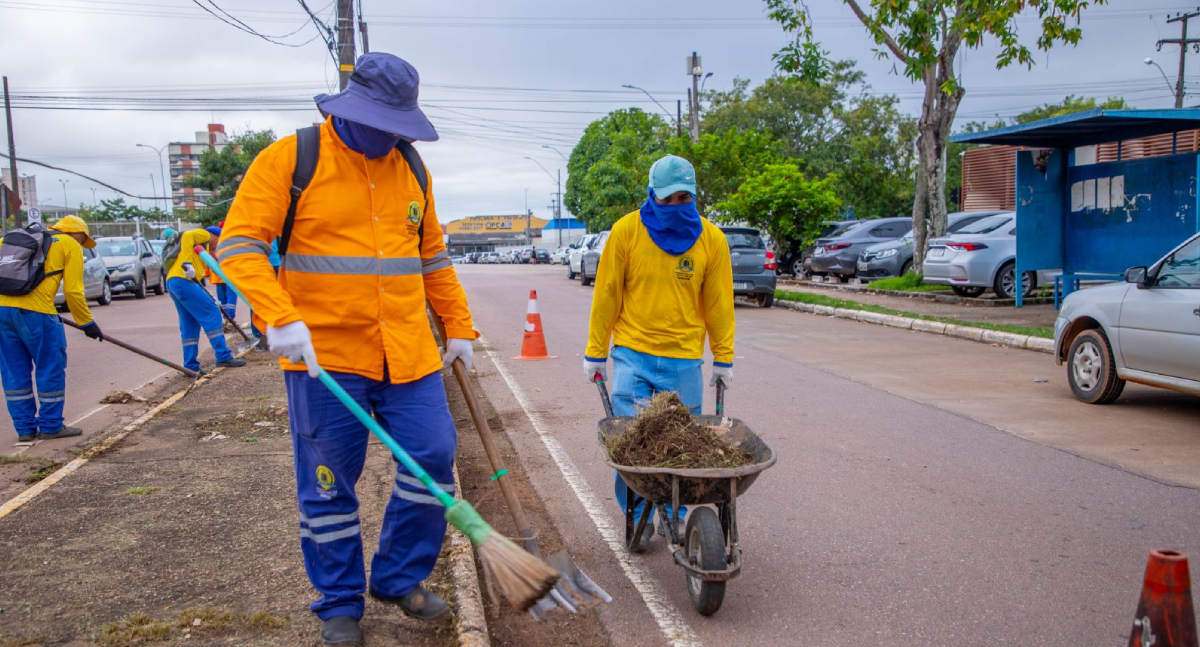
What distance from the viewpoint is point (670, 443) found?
13.1 ft

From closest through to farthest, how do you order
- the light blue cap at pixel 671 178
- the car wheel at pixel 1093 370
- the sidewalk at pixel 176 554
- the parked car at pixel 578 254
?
the sidewalk at pixel 176 554 < the light blue cap at pixel 671 178 < the car wheel at pixel 1093 370 < the parked car at pixel 578 254

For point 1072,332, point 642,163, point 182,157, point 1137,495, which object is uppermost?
point 182,157

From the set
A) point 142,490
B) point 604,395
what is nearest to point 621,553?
point 604,395

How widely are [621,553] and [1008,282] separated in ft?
47.6

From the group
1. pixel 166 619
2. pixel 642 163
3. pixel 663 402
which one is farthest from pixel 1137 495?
pixel 642 163

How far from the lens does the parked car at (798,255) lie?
2638cm

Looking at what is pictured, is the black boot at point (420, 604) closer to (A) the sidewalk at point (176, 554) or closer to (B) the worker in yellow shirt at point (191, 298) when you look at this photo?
(A) the sidewalk at point (176, 554)

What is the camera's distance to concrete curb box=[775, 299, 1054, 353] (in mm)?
12078

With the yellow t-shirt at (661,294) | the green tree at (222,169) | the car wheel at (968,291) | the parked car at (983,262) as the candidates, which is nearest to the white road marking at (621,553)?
the yellow t-shirt at (661,294)

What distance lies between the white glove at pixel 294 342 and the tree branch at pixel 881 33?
613 inches

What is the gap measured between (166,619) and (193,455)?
2950 millimetres

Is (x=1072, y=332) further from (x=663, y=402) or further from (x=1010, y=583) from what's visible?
(x=663, y=402)

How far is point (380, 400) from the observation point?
3.59 metres

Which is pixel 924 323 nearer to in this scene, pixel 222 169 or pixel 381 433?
pixel 381 433
